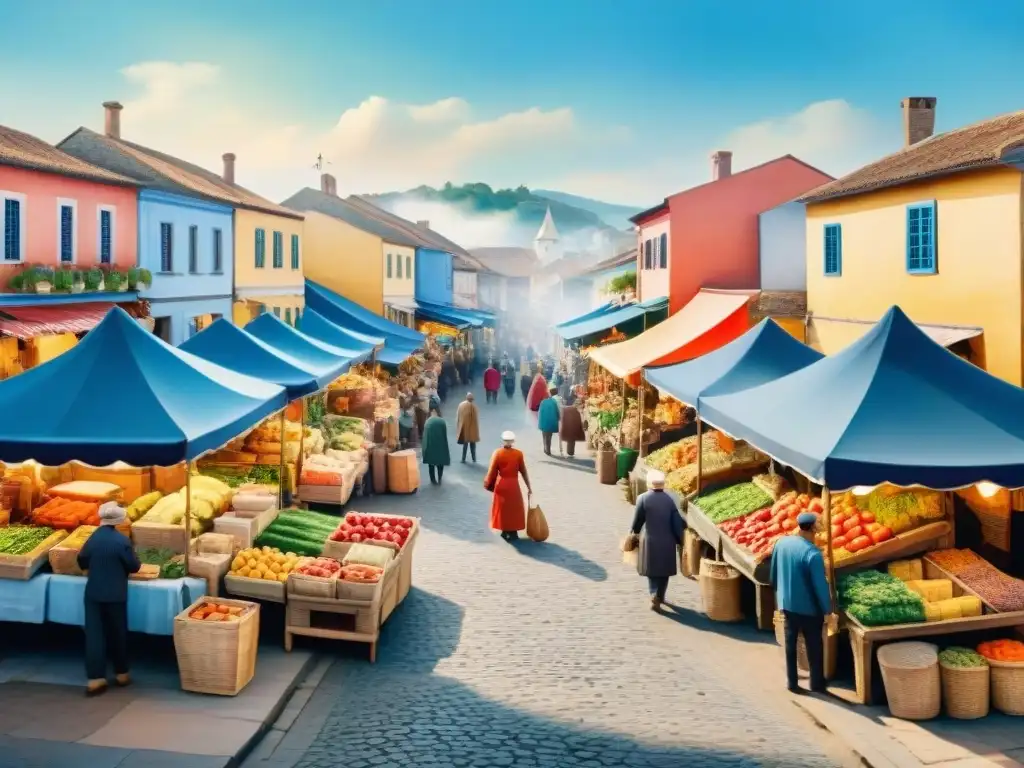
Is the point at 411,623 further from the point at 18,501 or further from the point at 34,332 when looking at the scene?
the point at 34,332

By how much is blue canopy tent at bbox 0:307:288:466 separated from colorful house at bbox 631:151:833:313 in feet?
62.8

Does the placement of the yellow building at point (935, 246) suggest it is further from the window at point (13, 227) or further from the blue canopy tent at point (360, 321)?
the window at point (13, 227)

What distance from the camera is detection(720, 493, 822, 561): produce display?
11.2m

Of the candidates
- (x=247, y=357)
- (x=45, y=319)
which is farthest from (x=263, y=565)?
(x=45, y=319)

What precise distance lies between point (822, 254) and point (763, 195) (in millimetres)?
8858

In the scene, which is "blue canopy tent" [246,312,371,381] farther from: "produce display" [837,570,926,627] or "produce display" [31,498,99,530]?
"produce display" [837,570,926,627]

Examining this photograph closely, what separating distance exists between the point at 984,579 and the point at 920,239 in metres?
8.20

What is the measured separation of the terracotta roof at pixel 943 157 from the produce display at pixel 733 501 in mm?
5356

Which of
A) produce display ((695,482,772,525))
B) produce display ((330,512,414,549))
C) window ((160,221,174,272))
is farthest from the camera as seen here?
window ((160,221,174,272))

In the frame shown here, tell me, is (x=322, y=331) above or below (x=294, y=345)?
above

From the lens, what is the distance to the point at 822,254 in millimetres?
20938

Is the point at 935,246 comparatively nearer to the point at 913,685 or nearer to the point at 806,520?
the point at 806,520

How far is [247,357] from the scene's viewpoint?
53.7ft

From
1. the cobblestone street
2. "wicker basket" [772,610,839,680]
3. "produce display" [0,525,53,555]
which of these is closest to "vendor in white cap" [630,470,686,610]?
the cobblestone street
